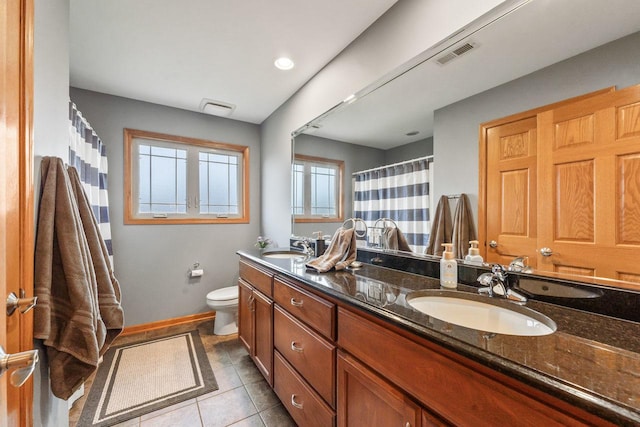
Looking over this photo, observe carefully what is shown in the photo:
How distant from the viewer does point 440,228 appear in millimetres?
1298

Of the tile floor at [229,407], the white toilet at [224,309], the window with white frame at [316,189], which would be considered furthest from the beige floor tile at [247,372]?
the window with white frame at [316,189]

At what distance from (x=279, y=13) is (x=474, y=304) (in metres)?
1.82

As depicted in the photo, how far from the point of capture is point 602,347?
61 centimetres

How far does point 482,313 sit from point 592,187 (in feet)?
1.79

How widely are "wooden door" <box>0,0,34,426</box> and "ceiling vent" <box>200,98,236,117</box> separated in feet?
6.47

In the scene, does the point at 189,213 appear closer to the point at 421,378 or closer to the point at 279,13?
the point at 279,13

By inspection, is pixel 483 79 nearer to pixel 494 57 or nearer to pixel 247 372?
pixel 494 57

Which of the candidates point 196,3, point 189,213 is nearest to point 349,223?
point 196,3

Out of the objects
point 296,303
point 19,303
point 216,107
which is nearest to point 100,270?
point 19,303

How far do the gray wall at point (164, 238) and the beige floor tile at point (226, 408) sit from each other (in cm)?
143

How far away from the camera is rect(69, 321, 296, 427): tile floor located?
4.83 feet

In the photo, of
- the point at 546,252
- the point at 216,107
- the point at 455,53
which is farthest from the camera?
the point at 216,107

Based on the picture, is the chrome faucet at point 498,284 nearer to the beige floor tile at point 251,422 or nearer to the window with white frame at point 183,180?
the beige floor tile at point 251,422

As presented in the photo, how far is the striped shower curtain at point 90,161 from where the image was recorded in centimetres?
174
